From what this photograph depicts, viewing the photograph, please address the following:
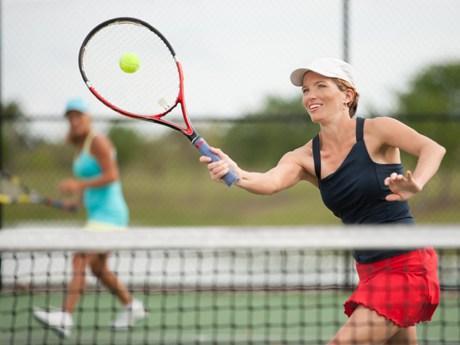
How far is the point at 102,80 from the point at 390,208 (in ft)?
3.89

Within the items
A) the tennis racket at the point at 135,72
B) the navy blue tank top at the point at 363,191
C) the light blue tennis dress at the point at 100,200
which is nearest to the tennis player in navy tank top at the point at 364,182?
the navy blue tank top at the point at 363,191

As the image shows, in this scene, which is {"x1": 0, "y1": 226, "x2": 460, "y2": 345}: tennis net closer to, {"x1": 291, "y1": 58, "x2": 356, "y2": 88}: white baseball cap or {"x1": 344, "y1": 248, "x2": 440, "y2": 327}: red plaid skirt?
{"x1": 344, "y1": 248, "x2": 440, "y2": 327}: red plaid skirt

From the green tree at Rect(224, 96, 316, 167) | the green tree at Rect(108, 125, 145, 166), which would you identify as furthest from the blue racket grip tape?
the green tree at Rect(108, 125, 145, 166)

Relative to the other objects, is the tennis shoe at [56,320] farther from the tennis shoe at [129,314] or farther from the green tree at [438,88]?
the green tree at [438,88]

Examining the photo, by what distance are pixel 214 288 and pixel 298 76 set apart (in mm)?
2380

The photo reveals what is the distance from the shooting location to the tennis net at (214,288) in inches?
82.7

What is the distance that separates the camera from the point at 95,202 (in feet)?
15.3

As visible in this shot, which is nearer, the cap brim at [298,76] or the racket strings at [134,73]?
the cap brim at [298,76]

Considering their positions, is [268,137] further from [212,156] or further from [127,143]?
[212,156]

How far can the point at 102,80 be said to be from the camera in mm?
3109

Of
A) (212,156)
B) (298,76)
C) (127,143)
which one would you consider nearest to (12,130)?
(127,143)

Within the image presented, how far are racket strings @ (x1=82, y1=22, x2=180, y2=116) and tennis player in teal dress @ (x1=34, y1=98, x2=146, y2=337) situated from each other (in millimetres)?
1216

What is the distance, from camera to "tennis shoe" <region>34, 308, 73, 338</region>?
4020mm

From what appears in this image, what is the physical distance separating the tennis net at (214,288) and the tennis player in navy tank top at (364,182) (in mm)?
238
